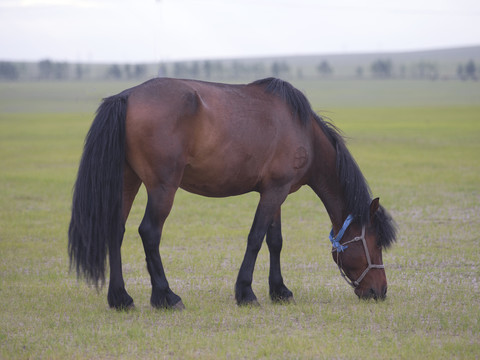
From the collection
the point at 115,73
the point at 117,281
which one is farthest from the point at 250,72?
the point at 117,281

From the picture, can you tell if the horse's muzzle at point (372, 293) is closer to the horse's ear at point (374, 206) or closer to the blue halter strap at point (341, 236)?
the blue halter strap at point (341, 236)

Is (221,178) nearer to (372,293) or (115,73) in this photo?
(372,293)

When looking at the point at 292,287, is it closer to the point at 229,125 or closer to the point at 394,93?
the point at 229,125

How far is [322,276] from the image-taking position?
25.8 feet

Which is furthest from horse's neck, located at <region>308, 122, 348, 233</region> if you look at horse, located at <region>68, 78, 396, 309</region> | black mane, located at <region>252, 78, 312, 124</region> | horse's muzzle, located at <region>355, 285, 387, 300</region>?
horse's muzzle, located at <region>355, 285, 387, 300</region>

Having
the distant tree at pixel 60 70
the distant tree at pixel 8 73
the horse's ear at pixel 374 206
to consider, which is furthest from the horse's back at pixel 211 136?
the distant tree at pixel 60 70

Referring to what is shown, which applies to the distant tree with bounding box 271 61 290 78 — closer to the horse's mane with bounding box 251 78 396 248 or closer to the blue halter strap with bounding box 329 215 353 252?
the horse's mane with bounding box 251 78 396 248

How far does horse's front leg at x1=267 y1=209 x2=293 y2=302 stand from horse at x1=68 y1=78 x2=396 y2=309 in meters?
0.01

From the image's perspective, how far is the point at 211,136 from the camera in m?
6.32

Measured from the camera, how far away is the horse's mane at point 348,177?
672 cm

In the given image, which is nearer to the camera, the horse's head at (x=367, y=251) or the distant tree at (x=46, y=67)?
the horse's head at (x=367, y=251)

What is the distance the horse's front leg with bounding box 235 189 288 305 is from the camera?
6551 millimetres

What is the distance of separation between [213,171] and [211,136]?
1.08ft

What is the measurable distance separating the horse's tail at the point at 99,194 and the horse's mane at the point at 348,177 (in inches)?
64.0
